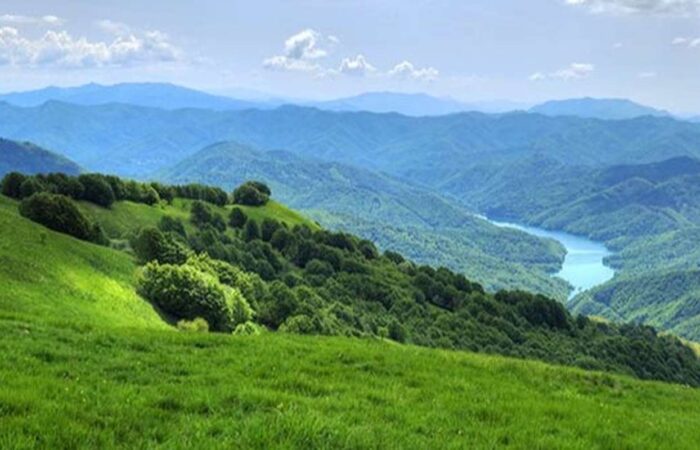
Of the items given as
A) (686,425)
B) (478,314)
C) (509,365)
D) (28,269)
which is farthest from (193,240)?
(686,425)

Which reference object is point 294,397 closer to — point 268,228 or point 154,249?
point 154,249

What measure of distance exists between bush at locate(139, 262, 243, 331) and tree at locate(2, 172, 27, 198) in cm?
5492

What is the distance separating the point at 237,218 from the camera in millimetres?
154375

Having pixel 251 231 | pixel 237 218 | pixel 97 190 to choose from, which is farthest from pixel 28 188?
pixel 237 218

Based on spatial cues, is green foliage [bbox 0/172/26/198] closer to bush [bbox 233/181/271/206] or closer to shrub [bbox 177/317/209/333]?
shrub [bbox 177/317/209/333]

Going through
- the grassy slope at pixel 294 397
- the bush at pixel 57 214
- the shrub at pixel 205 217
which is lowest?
the shrub at pixel 205 217

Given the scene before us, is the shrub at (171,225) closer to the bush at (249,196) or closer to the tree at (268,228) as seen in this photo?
the tree at (268,228)

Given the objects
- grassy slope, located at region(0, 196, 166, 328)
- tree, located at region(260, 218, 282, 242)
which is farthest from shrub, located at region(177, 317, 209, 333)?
tree, located at region(260, 218, 282, 242)

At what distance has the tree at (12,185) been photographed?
93312 millimetres

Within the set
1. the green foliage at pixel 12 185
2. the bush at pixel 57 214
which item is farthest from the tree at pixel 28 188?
the bush at pixel 57 214

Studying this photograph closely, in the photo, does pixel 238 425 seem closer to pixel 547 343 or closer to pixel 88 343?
pixel 88 343

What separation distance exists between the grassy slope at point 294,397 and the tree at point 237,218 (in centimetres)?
12837

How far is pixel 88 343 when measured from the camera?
2025 centimetres

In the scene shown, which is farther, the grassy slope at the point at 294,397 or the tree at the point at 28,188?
the tree at the point at 28,188
